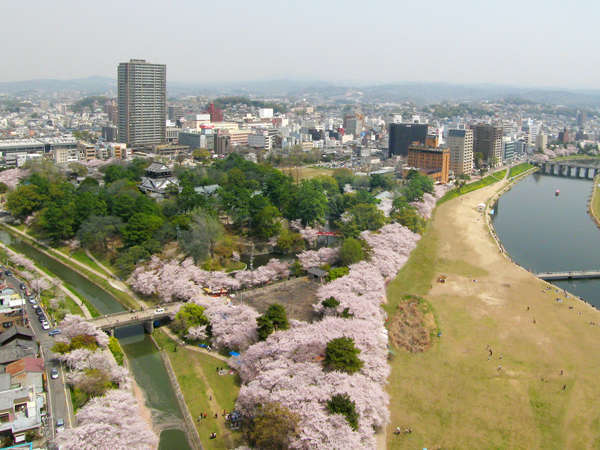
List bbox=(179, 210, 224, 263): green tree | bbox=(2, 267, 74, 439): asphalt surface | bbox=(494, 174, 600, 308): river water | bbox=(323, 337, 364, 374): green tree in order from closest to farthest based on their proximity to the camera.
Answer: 1. bbox=(2, 267, 74, 439): asphalt surface
2. bbox=(323, 337, 364, 374): green tree
3. bbox=(179, 210, 224, 263): green tree
4. bbox=(494, 174, 600, 308): river water

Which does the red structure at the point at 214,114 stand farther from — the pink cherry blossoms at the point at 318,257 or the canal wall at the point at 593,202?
the pink cherry blossoms at the point at 318,257

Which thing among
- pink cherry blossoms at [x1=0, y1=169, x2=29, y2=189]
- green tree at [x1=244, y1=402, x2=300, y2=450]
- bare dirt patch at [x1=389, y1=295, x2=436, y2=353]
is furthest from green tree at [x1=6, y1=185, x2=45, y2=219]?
green tree at [x1=244, y1=402, x2=300, y2=450]

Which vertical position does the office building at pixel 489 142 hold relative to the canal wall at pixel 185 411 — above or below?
above

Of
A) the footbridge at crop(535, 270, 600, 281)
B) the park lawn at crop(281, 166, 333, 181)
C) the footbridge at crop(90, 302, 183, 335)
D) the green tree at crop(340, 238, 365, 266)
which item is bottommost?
the footbridge at crop(90, 302, 183, 335)

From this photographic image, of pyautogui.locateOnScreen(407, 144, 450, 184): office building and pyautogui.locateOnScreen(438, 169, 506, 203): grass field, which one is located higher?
pyautogui.locateOnScreen(407, 144, 450, 184): office building

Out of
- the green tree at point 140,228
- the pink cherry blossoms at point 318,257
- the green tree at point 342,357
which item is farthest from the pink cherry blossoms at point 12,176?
the green tree at point 342,357

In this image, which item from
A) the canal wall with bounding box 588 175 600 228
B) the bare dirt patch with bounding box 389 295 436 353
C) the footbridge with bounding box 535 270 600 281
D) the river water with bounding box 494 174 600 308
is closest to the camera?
the bare dirt patch with bounding box 389 295 436 353

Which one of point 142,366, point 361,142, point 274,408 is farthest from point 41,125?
point 274,408

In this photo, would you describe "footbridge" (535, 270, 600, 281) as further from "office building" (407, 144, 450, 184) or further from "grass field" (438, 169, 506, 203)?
"office building" (407, 144, 450, 184)
